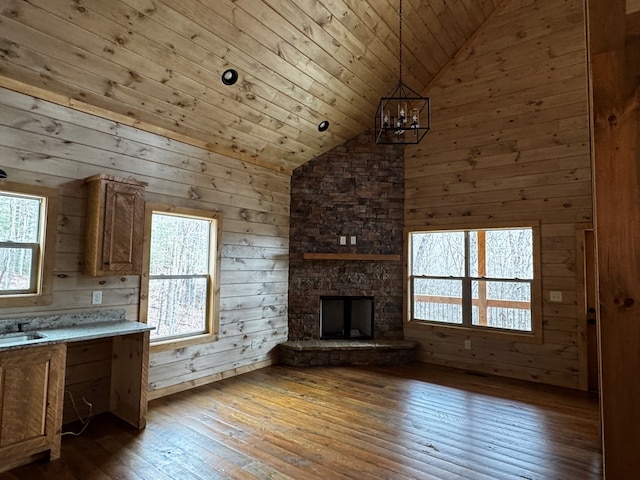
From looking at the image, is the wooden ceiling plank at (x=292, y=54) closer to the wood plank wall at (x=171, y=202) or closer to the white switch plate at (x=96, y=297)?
the wood plank wall at (x=171, y=202)

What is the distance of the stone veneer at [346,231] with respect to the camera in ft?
17.7

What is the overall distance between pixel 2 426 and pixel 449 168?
5.34 metres

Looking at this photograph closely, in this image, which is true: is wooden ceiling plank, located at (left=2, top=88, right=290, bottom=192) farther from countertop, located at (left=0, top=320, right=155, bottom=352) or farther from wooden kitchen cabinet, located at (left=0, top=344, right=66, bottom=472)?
wooden kitchen cabinet, located at (left=0, top=344, right=66, bottom=472)

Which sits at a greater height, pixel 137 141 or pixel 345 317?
pixel 137 141

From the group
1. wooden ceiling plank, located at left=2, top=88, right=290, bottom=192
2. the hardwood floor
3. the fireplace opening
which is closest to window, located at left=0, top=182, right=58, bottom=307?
wooden ceiling plank, located at left=2, top=88, right=290, bottom=192

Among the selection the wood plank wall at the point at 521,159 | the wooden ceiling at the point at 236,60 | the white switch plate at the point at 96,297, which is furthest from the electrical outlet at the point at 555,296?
the white switch plate at the point at 96,297

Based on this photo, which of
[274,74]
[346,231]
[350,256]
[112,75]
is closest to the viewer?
[112,75]

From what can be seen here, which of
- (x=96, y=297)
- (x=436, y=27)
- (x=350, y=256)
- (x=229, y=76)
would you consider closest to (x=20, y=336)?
(x=96, y=297)

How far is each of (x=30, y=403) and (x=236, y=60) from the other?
3.25 meters

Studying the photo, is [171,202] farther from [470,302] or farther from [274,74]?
[470,302]

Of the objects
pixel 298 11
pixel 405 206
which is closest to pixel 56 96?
pixel 298 11

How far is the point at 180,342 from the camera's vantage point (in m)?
4.03

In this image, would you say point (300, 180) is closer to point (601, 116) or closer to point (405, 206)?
point (405, 206)

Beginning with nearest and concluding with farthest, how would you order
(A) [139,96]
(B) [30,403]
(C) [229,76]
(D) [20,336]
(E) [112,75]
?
(B) [30,403] < (D) [20,336] < (E) [112,75] < (A) [139,96] < (C) [229,76]
